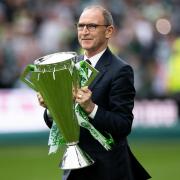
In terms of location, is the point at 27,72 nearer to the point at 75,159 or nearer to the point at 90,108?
the point at 90,108

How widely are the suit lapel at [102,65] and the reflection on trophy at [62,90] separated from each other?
255 millimetres

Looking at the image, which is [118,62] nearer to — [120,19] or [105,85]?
[105,85]

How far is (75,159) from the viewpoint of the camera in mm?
5320

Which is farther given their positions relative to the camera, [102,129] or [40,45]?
[40,45]

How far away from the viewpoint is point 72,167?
531 centimetres

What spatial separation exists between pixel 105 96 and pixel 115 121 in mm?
222

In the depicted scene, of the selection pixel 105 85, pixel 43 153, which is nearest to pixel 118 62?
pixel 105 85

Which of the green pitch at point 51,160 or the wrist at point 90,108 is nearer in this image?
the wrist at point 90,108

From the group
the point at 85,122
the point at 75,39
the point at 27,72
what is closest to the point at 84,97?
the point at 85,122

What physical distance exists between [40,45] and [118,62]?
352 inches

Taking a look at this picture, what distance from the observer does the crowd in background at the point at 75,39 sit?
46.1ft

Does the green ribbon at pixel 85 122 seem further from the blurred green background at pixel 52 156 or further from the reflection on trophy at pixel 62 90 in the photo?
the blurred green background at pixel 52 156

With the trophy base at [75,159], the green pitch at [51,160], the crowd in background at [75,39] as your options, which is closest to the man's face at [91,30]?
the trophy base at [75,159]

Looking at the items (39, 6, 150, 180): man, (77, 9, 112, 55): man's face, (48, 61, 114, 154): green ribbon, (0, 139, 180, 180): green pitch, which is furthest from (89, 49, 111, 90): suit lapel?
(0, 139, 180, 180): green pitch
